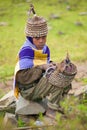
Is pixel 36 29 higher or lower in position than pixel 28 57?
higher

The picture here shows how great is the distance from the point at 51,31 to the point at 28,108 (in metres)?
7.26

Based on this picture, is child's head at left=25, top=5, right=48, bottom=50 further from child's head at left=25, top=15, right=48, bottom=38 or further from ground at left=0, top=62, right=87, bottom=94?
ground at left=0, top=62, right=87, bottom=94

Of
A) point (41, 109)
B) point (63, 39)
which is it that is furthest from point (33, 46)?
point (63, 39)

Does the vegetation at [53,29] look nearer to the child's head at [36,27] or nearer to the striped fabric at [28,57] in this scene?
the striped fabric at [28,57]

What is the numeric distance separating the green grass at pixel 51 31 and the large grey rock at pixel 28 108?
11.5 ft

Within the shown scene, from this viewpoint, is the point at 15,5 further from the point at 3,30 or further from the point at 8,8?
the point at 3,30

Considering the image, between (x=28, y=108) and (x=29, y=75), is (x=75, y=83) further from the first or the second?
(x=29, y=75)

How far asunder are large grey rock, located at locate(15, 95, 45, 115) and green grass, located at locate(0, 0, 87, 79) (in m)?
3.50

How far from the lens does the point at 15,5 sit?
14758 mm

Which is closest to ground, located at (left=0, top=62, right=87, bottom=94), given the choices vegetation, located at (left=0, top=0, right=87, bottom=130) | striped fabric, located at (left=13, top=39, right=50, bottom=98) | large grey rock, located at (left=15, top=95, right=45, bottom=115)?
vegetation, located at (left=0, top=0, right=87, bottom=130)

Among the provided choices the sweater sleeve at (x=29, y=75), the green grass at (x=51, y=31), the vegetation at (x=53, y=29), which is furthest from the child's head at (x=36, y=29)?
the green grass at (x=51, y=31)

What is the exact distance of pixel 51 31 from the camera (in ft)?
40.4

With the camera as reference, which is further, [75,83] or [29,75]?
[75,83]

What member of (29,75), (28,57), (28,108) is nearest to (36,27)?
(28,57)
